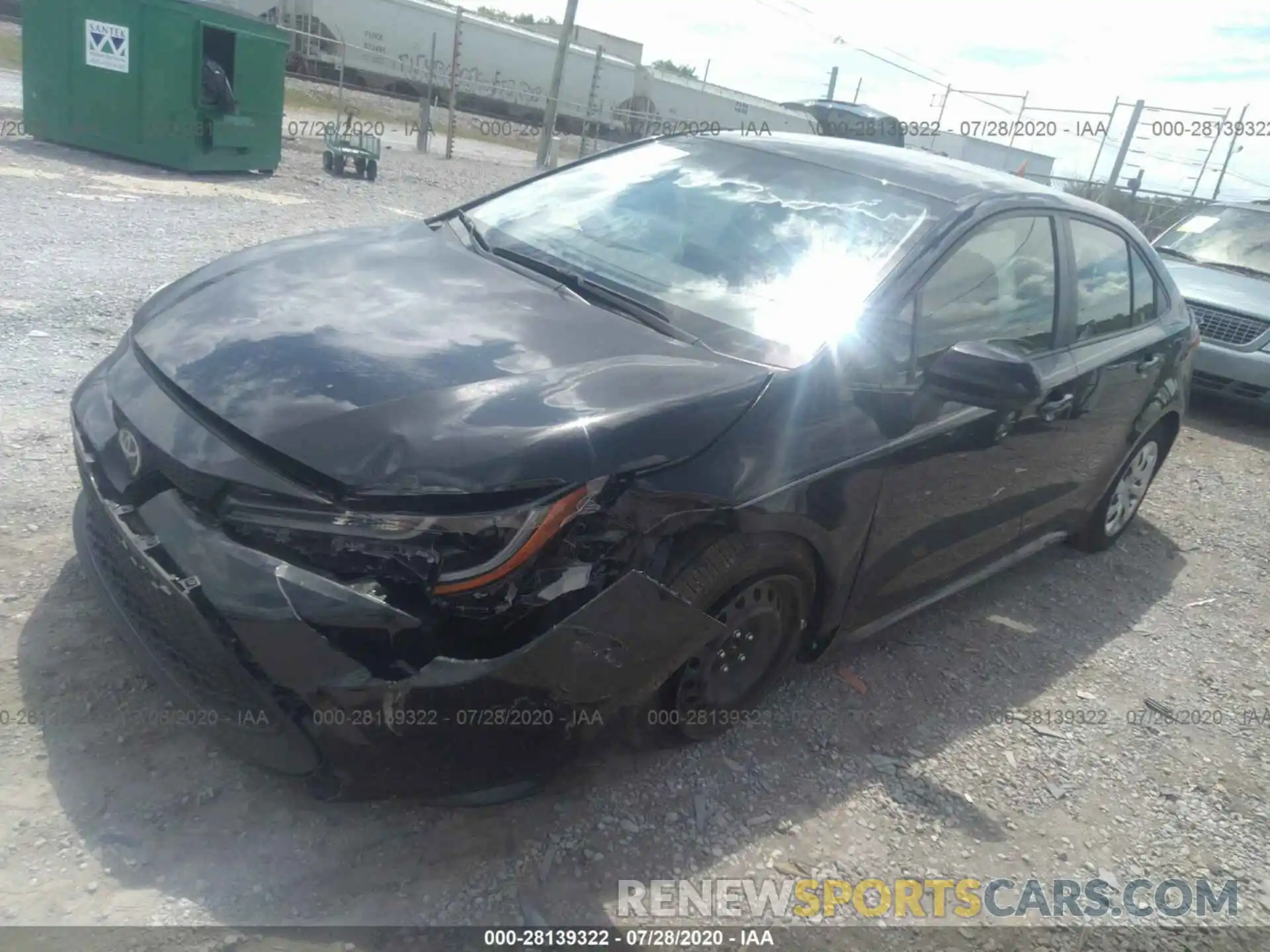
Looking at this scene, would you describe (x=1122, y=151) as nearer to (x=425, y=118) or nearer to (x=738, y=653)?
(x=425, y=118)

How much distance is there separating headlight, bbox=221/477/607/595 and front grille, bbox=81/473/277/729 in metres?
0.23

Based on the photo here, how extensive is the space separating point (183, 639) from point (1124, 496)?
4408 millimetres

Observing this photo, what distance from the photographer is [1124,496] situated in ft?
16.0

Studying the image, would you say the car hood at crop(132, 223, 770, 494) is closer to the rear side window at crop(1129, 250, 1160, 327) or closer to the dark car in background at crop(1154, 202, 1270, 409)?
the rear side window at crop(1129, 250, 1160, 327)

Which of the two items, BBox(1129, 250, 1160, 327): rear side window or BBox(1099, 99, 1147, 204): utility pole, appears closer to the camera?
BBox(1129, 250, 1160, 327): rear side window

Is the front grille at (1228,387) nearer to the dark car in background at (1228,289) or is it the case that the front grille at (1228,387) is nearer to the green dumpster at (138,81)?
the dark car in background at (1228,289)

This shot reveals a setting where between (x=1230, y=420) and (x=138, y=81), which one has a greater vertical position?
(x=138, y=81)

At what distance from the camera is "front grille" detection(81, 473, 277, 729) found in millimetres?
2080

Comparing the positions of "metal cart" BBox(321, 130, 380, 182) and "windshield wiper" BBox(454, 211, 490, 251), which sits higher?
"windshield wiper" BBox(454, 211, 490, 251)

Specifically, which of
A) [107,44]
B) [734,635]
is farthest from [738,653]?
[107,44]

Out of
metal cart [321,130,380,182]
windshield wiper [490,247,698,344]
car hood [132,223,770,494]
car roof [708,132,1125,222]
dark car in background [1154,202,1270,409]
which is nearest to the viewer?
car hood [132,223,770,494]

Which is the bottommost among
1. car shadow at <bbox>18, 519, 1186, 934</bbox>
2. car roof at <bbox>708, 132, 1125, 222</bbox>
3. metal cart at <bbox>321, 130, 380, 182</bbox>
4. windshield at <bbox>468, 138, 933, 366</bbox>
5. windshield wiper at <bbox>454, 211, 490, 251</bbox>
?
car shadow at <bbox>18, 519, 1186, 934</bbox>

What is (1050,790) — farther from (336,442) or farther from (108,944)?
(108,944)

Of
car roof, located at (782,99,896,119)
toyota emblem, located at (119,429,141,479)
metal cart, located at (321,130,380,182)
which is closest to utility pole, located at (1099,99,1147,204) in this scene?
car roof, located at (782,99,896,119)
